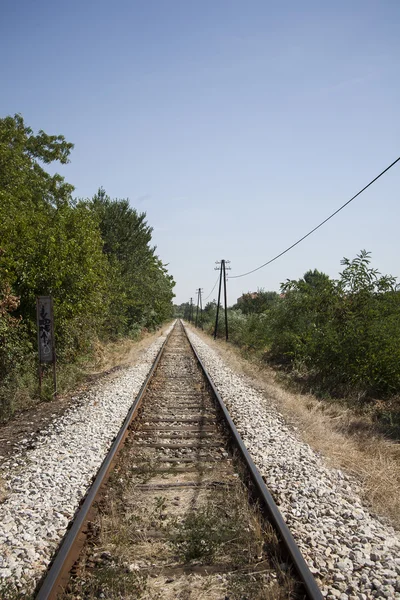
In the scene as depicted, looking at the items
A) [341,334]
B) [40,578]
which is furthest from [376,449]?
[341,334]

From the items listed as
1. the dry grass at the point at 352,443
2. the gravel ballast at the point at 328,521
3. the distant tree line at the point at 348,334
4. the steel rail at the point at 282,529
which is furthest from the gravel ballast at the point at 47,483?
the distant tree line at the point at 348,334

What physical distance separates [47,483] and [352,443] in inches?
185

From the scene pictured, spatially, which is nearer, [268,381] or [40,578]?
[40,578]

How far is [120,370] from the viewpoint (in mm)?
14422

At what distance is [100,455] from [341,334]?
8.56m

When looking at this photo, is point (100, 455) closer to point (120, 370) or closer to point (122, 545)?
point (122, 545)

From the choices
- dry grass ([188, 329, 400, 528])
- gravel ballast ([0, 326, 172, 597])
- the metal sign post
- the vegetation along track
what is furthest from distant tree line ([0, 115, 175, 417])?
dry grass ([188, 329, 400, 528])

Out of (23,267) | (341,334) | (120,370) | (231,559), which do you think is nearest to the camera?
(231,559)

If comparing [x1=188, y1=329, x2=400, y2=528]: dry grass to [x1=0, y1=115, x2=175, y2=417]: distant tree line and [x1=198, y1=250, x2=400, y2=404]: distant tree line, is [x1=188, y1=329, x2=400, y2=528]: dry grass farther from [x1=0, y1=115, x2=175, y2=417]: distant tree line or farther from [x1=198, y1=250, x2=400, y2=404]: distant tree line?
[x1=0, y1=115, x2=175, y2=417]: distant tree line

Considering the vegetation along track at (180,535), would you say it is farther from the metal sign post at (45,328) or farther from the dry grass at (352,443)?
the metal sign post at (45,328)

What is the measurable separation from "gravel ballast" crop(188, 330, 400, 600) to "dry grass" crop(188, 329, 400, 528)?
200mm

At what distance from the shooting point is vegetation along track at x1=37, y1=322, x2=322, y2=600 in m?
3.08

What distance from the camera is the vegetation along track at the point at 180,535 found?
3080 mm

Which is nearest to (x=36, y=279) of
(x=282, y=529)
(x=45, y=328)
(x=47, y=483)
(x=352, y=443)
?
(x=45, y=328)
